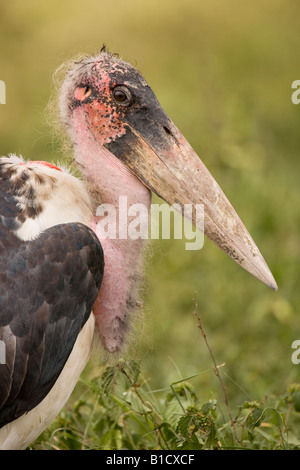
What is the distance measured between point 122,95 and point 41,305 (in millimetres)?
920

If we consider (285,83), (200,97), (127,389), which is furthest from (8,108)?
(127,389)

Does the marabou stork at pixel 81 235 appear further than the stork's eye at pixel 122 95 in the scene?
No

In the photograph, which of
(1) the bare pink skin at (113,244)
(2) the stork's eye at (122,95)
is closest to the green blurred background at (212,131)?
(1) the bare pink skin at (113,244)

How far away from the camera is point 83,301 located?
339 centimetres

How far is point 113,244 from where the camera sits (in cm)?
360

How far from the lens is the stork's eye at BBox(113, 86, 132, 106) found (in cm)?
361

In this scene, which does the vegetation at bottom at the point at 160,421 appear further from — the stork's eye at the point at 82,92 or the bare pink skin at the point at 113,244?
the stork's eye at the point at 82,92

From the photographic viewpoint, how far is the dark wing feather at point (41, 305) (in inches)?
126

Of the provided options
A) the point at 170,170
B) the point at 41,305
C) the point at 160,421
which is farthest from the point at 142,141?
the point at 160,421

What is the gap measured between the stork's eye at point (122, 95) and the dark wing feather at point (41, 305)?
0.56 metres

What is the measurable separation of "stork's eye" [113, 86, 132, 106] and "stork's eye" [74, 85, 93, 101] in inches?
4.5

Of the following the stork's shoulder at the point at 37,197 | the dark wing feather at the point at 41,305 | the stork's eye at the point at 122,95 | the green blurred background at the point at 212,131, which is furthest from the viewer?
the green blurred background at the point at 212,131

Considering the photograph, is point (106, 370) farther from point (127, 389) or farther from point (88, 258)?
point (88, 258)
